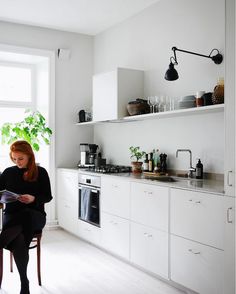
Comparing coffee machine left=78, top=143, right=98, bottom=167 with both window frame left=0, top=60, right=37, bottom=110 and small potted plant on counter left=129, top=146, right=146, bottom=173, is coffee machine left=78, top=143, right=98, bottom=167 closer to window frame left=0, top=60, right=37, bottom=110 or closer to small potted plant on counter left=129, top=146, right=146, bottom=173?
A: small potted plant on counter left=129, top=146, right=146, bottom=173

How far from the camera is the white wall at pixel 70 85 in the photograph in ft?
17.8

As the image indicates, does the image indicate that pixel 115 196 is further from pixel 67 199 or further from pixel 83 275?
pixel 67 199

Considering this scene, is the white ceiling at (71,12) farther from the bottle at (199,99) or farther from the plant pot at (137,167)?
the plant pot at (137,167)

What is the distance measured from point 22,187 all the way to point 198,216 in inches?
58.1

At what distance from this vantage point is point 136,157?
15.1 ft

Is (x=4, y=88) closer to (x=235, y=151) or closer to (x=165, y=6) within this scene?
(x=165, y=6)

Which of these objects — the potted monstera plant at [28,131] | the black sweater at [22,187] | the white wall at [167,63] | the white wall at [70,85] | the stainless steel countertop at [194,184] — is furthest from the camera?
the white wall at [70,85]

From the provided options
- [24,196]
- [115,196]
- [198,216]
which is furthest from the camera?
[115,196]

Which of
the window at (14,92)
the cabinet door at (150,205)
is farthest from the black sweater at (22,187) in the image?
the window at (14,92)

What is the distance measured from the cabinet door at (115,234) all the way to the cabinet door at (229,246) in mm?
1332

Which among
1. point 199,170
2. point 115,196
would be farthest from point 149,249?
point 199,170

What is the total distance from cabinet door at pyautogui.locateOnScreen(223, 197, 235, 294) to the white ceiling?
9.07ft

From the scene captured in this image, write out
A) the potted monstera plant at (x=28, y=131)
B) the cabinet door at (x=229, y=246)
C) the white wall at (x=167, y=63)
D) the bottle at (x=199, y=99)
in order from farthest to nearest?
the potted monstera plant at (x=28, y=131), the white wall at (x=167, y=63), the bottle at (x=199, y=99), the cabinet door at (x=229, y=246)

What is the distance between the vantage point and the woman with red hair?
3051mm
